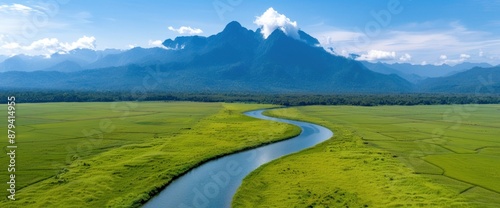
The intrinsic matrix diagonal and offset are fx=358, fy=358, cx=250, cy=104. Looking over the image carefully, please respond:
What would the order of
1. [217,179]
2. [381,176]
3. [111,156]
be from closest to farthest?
[381,176], [217,179], [111,156]

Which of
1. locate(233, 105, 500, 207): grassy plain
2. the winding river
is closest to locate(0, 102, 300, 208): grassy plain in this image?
the winding river

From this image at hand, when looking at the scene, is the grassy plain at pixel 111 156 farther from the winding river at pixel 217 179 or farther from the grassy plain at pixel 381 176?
the grassy plain at pixel 381 176

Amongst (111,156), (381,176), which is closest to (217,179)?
(111,156)

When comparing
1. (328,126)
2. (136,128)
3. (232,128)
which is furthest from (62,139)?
(328,126)

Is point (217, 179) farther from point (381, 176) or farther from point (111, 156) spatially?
point (381, 176)

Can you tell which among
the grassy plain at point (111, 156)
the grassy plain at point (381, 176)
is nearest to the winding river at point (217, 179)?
the grassy plain at point (111, 156)

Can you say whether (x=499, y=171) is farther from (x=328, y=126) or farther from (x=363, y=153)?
(x=328, y=126)
